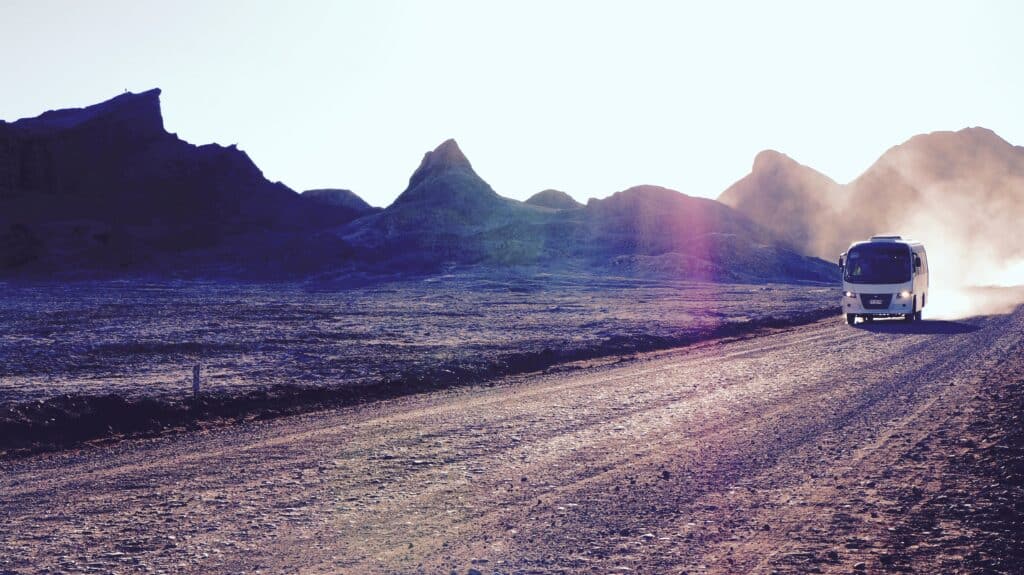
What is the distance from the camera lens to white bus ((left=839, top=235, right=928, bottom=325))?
32406 millimetres

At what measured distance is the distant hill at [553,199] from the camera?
17025 cm

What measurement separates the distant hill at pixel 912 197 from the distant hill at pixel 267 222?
39.2 metres

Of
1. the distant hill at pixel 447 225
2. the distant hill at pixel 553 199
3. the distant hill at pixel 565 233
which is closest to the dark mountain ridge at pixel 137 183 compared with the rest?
the distant hill at pixel 447 225

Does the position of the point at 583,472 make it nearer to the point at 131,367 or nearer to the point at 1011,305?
the point at 131,367

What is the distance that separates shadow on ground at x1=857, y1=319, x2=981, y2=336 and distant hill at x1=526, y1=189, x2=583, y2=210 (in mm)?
136459

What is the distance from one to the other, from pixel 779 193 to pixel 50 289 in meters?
154

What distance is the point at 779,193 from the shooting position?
187 meters

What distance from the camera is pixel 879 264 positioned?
32.9m

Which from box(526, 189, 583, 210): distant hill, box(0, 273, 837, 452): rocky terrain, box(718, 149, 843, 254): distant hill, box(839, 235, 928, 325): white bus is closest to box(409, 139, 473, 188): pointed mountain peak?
box(526, 189, 583, 210): distant hill

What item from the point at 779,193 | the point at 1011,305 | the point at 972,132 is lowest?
the point at 1011,305

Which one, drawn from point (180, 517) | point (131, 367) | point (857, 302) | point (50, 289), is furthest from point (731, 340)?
point (50, 289)

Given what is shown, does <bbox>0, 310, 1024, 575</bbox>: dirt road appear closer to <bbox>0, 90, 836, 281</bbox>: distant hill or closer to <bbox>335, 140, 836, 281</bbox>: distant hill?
<bbox>0, 90, 836, 281</bbox>: distant hill

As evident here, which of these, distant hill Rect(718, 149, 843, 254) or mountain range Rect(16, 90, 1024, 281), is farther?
distant hill Rect(718, 149, 843, 254)

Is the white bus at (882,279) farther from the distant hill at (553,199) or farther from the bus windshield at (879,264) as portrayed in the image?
the distant hill at (553,199)
